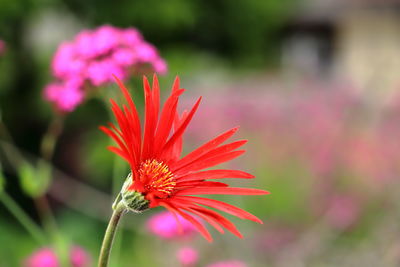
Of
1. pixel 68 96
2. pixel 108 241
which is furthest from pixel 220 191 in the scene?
pixel 68 96

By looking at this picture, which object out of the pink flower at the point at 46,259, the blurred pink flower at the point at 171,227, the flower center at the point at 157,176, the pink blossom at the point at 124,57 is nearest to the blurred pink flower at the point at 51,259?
the pink flower at the point at 46,259

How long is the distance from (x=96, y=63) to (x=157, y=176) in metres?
0.52

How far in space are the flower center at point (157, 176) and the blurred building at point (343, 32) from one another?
7379 millimetres

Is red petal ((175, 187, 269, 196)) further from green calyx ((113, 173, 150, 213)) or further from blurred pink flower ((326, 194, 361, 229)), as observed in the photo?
blurred pink flower ((326, 194, 361, 229))

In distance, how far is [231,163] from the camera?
3.02 meters

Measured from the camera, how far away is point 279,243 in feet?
8.98

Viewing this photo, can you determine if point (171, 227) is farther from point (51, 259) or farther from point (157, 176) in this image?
point (157, 176)

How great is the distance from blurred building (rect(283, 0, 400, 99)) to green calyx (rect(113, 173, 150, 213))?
7.45 m

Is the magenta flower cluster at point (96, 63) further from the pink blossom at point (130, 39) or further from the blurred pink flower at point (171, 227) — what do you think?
the blurred pink flower at point (171, 227)

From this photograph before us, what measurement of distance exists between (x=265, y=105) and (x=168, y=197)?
10.6 feet

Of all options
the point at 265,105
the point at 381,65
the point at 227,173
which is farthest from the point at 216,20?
the point at 227,173

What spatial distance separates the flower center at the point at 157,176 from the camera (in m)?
0.71

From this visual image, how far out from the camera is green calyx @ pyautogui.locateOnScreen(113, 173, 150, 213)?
647mm

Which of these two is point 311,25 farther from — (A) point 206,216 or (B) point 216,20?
(A) point 206,216
